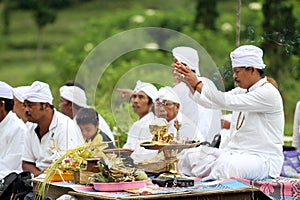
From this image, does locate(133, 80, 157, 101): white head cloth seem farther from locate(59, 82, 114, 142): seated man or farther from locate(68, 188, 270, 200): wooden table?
locate(68, 188, 270, 200): wooden table

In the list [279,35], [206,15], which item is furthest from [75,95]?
[206,15]

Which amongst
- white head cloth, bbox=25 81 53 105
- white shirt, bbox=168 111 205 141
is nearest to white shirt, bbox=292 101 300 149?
white shirt, bbox=168 111 205 141

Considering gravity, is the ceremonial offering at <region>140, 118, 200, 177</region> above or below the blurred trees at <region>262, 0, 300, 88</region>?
below

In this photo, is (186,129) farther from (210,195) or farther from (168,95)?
(210,195)

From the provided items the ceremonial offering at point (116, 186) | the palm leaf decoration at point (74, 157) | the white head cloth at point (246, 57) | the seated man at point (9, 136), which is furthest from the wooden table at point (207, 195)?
the seated man at point (9, 136)

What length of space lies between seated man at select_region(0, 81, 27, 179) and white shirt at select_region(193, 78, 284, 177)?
6.14ft

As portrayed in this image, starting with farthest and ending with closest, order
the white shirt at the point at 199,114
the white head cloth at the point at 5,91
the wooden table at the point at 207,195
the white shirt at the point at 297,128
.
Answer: the white shirt at the point at 297,128 < the white head cloth at the point at 5,91 < the white shirt at the point at 199,114 < the wooden table at the point at 207,195

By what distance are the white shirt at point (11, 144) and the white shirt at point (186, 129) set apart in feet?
4.75

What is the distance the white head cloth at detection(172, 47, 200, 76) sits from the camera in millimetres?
7938

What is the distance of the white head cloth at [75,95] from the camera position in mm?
8906

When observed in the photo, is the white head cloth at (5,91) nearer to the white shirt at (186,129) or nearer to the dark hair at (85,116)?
the dark hair at (85,116)

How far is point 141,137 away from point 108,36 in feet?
35.7

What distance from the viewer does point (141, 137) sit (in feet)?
26.0

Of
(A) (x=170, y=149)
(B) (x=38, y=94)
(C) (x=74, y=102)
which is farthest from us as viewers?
(C) (x=74, y=102)
